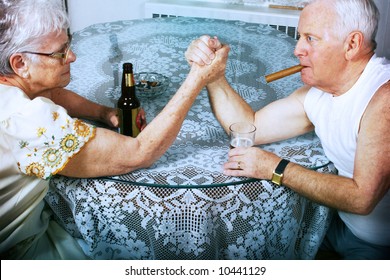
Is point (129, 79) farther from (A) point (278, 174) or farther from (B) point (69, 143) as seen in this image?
(A) point (278, 174)

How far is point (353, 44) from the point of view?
1241 mm

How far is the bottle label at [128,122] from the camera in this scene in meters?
1.32

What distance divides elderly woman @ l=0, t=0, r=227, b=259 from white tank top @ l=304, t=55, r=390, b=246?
32 centimetres

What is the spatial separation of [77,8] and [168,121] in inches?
112

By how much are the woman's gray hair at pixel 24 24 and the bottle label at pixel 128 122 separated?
0.28m

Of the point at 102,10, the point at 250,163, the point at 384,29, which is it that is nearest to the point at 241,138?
the point at 250,163

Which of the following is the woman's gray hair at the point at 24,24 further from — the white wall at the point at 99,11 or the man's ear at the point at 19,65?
the white wall at the point at 99,11

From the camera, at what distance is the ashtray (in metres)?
1.60

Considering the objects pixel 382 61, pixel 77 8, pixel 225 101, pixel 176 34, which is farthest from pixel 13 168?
pixel 77 8

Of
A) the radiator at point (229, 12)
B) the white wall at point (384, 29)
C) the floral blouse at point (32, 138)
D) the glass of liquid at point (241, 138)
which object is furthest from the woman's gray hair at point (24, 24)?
the white wall at point (384, 29)

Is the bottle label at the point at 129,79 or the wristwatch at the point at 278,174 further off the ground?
the bottle label at the point at 129,79

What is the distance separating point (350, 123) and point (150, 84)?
695 millimetres

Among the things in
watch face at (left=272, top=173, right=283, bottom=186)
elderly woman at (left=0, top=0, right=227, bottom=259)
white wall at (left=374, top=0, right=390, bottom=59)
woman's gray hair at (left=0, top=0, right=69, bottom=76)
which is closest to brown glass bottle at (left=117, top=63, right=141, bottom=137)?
elderly woman at (left=0, top=0, right=227, bottom=259)

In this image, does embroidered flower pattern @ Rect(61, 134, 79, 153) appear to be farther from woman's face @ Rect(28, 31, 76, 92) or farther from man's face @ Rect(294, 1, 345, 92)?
man's face @ Rect(294, 1, 345, 92)
